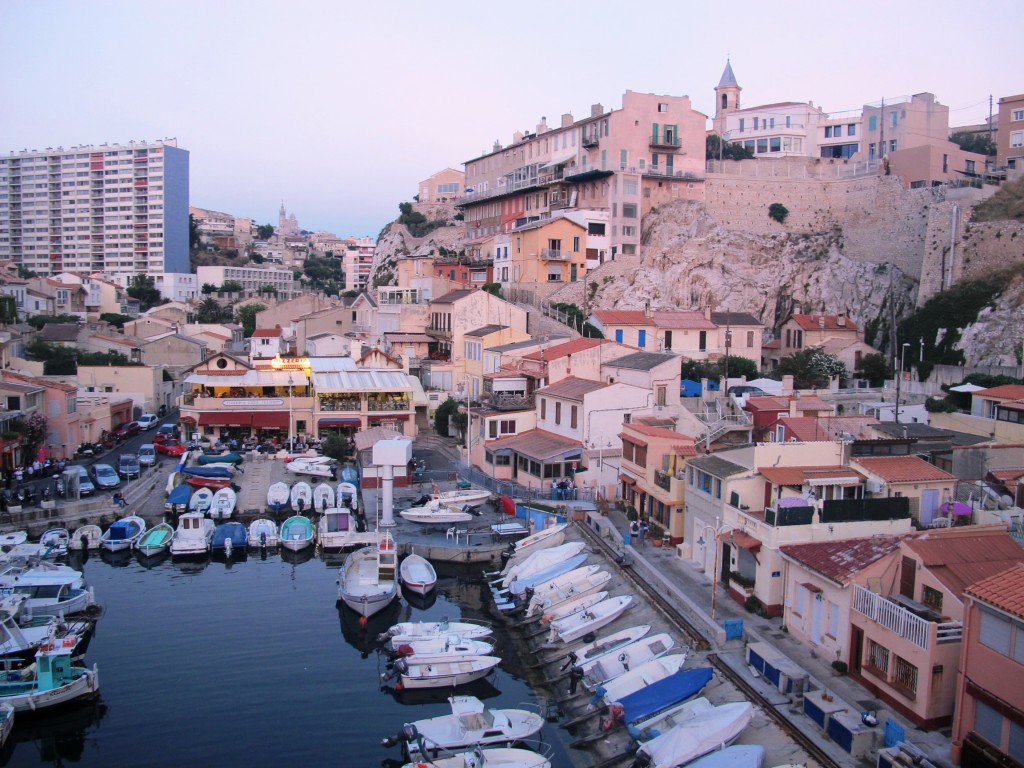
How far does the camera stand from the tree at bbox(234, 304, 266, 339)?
7469 cm

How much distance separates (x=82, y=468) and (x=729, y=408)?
2553 cm

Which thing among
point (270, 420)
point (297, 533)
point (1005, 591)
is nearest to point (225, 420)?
point (270, 420)

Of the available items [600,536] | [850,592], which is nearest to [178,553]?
[600,536]

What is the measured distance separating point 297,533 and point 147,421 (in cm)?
2049

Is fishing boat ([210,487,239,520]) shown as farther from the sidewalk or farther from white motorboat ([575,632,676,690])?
white motorboat ([575,632,676,690])

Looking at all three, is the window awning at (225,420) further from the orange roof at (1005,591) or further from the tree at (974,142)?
the tree at (974,142)

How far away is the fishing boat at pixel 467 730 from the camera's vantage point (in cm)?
1619

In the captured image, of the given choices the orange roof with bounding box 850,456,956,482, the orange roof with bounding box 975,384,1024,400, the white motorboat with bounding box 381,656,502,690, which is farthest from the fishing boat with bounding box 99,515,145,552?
the orange roof with bounding box 975,384,1024,400

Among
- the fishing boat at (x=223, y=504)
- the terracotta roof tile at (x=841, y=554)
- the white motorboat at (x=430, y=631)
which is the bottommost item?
the white motorboat at (x=430, y=631)

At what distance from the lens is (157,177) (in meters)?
102

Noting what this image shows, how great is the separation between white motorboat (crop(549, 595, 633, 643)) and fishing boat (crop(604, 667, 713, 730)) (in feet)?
13.6

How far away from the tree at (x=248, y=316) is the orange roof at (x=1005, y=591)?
6690cm

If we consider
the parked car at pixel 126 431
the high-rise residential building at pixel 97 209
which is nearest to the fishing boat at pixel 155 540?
the parked car at pixel 126 431

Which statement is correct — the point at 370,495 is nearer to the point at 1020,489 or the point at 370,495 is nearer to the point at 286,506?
the point at 286,506
